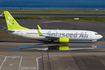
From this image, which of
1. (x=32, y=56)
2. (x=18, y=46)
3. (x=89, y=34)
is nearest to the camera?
(x=32, y=56)

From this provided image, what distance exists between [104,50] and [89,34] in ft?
22.3

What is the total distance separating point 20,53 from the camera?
113ft

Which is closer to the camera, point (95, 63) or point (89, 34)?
point (95, 63)

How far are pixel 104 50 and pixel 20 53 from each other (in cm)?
1819

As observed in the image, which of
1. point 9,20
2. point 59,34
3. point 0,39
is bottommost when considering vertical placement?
point 0,39

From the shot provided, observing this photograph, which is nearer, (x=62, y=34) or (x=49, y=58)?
(x=49, y=58)

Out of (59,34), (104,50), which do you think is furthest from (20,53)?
(104,50)

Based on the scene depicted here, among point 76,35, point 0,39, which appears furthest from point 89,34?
point 0,39

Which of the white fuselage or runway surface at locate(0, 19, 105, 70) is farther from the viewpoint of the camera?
the white fuselage

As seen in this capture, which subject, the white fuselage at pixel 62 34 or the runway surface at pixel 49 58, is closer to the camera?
the runway surface at pixel 49 58

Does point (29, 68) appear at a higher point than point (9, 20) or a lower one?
lower

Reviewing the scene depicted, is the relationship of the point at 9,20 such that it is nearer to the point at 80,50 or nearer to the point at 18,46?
the point at 18,46

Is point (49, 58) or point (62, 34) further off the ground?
point (62, 34)

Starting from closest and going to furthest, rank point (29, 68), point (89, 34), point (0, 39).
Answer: point (29, 68), point (89, 34), point (0, 39)
